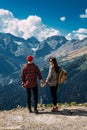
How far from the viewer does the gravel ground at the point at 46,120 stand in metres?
16.7

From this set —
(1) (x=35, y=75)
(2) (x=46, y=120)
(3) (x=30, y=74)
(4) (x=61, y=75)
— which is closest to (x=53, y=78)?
(4) (x=61, y=75)

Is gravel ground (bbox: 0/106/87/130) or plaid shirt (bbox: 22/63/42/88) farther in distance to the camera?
plaid shirt (bbox: 22/63/42/88)

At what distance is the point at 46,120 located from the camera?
61.0 ft

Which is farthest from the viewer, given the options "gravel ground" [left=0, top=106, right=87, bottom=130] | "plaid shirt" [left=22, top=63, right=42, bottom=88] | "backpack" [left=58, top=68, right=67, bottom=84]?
"backpack" [left=58, top=68, right=67, bottom=84]

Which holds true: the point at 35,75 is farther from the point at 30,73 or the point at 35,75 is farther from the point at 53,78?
the point at 53,78

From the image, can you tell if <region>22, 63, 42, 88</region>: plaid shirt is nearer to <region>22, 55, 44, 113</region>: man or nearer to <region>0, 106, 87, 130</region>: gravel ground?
<region>22, 55, 44, 113</region>: man

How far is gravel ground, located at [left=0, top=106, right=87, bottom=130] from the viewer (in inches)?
659

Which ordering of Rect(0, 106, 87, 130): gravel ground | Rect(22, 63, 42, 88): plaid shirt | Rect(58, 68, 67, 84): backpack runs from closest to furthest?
1. Rect(0, 106, 87, 130): gravel ground
2. Rect(22, 63, 42, 88): plaid shirt
3. Rect(58, 68, 67, 84): backpack

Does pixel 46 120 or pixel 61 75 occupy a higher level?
pixel 61 75

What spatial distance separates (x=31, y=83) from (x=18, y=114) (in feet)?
6.59

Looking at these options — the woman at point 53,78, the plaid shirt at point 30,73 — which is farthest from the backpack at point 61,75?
the plaid shirt at point 30,73

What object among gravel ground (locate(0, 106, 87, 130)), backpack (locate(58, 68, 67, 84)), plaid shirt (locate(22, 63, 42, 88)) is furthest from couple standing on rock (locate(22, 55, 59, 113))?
gravel ground (locate(0, 106, 87, 130))

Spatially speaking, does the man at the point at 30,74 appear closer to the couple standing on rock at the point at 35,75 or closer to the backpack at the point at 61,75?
the couple standing on rock at the point at 35,75

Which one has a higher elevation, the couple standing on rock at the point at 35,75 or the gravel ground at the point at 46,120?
the couple standing on rock at the point at 35,75
